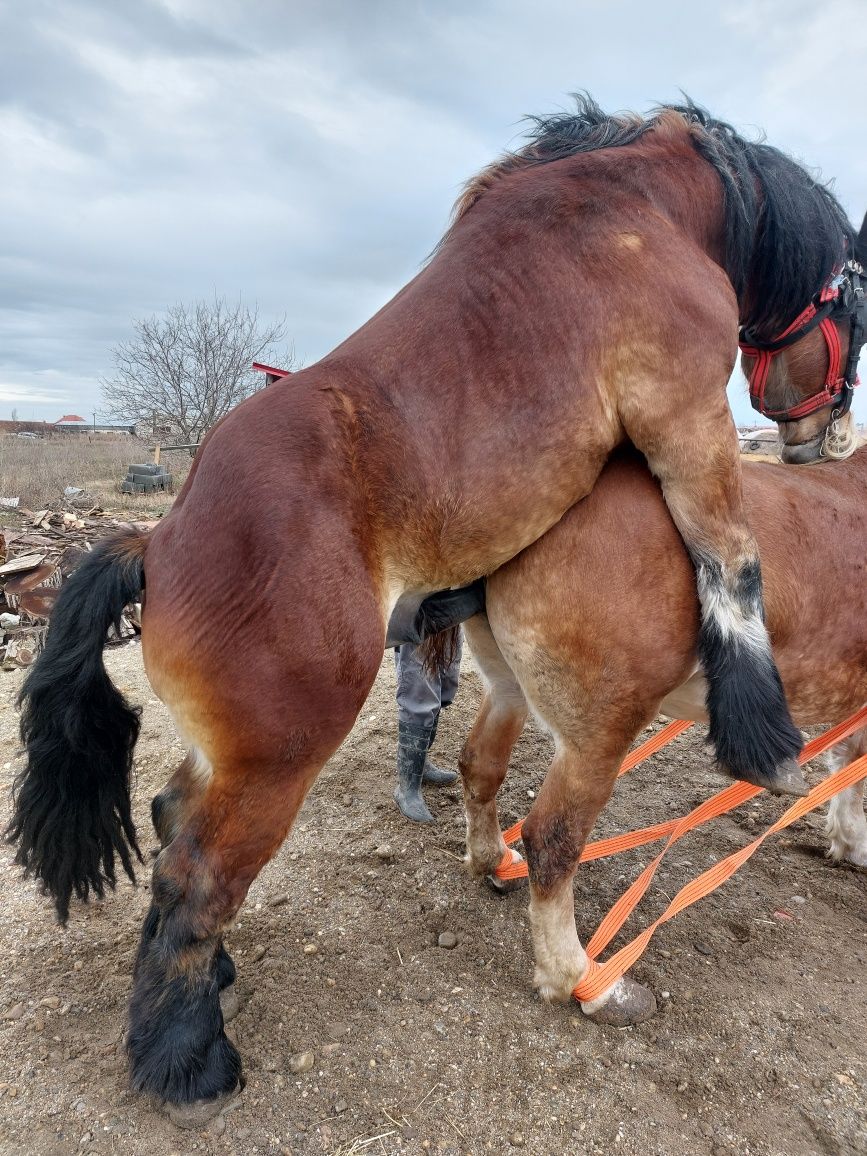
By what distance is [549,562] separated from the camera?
2.13m

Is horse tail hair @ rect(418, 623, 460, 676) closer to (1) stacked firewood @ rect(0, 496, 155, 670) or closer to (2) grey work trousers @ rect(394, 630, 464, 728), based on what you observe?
(2) grey work trousers @ rect(394, 630, 464, 728)

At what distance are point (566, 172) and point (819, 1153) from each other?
9.79ft

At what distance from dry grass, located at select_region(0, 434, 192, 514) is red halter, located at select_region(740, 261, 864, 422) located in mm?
13120

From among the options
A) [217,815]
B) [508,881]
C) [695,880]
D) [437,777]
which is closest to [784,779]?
[695,880]

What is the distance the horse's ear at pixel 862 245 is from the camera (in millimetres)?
2469

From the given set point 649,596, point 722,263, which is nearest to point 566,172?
point 722,263

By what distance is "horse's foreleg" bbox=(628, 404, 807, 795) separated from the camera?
1933 mm

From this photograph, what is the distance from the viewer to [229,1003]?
7.95 ft

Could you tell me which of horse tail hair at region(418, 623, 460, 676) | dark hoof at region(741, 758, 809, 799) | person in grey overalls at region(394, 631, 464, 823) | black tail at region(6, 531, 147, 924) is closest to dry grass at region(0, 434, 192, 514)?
person in grey overalls at region(394, 631, 464, 823)

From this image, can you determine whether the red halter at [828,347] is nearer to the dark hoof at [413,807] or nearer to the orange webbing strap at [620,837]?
the orange webbing strap at [620,837]

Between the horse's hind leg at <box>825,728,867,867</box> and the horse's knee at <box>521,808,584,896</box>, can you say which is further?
the horse's hind leg at <box>825,728,867,867</box>

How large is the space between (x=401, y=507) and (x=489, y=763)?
1712 mm

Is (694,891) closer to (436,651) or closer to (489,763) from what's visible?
(489,763)

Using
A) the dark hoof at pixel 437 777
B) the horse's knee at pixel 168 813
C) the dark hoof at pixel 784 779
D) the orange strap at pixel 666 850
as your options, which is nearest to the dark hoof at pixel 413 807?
the dark hoof at pixel 437 777
